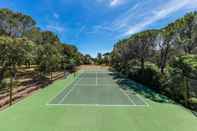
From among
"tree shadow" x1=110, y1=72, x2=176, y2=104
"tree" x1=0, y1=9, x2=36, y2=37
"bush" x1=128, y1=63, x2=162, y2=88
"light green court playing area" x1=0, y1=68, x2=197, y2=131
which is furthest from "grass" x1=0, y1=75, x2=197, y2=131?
"tree" x1=0, y1=9, x2=36, y2=37

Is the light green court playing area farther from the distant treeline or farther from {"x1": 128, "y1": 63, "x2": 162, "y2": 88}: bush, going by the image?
{"x1": 128, "y1": 63, "x2": 162, "y2": 88}: bush

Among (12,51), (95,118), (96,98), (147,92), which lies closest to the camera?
(95,118)

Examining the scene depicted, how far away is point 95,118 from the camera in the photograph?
728 centimetres

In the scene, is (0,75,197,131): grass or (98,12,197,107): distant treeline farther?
(98,12,197,107): distant treeline

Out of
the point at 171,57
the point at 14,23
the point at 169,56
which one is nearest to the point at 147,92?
the point at 171,57

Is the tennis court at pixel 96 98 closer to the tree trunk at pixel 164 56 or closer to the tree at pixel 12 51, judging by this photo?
the tree at pixel 12 51

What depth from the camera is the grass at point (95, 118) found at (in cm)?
628

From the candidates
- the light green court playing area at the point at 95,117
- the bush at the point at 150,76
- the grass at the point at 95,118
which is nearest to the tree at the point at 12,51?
the light green court playing area at the point at 95,117

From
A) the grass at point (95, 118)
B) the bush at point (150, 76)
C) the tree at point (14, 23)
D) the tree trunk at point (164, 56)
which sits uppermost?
the tree at point (14, 23)

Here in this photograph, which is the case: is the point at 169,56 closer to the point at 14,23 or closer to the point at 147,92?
the point at 147,92

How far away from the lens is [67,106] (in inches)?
361

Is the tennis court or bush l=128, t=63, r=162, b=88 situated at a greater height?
bush l=128, t=63, r=162, b=88

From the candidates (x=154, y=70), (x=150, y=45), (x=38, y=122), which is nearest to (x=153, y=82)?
(x=154, y=70)

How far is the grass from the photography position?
628 centimetres
